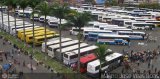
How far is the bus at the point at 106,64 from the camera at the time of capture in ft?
120

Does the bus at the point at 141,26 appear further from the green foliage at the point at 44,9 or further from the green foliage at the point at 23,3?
the green foliage at the point at 44,9

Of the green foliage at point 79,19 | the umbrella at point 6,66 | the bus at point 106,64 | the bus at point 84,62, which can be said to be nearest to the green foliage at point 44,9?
the green foliage at point 79,19

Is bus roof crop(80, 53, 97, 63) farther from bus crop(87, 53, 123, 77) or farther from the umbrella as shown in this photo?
the umbrella

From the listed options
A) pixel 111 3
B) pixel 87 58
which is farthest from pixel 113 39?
pixel 111 3

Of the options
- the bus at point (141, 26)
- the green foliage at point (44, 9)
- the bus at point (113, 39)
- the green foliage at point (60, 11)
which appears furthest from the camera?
the bus at point (141, 26)

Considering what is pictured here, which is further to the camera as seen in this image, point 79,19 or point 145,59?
point 145,59

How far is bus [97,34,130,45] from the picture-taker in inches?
2153

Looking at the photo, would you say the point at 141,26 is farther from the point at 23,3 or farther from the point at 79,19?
the point at 79,19

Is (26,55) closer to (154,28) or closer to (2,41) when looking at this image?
(2,41)

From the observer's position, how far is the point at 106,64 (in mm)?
38219

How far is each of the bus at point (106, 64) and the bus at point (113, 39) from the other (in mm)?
13095

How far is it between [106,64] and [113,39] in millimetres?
17654

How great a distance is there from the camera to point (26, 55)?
151ft

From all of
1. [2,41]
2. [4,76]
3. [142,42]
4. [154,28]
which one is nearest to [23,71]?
[4,76]
